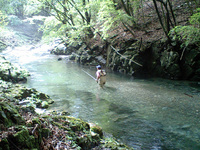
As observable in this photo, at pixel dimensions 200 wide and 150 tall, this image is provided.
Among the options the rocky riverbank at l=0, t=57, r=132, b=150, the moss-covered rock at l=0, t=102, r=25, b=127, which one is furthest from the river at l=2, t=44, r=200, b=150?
the moss-covered rock at l=0, t=102, r=25, b=127

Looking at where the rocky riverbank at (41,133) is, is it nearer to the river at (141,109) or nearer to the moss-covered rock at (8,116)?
the moss-covered rock at (8,116)

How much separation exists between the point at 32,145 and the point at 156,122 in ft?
16.4

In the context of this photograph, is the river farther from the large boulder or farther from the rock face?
the rock face

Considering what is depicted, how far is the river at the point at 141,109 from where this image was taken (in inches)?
211

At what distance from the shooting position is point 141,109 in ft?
25.8

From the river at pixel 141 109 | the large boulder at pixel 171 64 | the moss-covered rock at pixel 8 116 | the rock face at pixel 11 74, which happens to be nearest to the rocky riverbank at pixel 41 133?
the moss-covered rock at pixel 8 116

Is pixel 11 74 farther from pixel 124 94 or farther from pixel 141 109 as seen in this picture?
pixel 141 109

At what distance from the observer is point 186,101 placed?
8.80 m

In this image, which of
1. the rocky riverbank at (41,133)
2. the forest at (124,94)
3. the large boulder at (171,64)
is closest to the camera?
the rocky riverbank at (41,133)

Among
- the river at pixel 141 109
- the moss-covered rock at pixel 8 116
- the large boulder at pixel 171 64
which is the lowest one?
the river at pixel 141 109

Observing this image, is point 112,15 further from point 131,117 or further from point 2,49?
point 2,49

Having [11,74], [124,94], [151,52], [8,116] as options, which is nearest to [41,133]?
[8,116]

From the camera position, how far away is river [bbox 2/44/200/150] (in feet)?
17.6

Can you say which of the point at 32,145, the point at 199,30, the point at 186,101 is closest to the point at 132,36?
the point at 199,30
